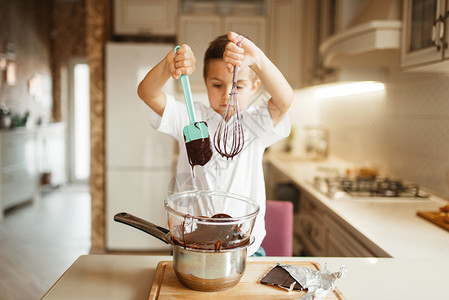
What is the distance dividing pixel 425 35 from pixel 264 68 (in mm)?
995

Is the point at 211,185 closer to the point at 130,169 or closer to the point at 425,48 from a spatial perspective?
the point at 425,48

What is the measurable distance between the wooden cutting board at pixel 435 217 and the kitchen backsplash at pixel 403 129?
344 mm

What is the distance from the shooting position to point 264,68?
2.88 feet

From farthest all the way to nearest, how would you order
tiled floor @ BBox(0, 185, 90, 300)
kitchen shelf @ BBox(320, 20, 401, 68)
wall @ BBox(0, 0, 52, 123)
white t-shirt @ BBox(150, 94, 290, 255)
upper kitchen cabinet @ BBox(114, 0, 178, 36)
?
1. wall @ BBox(0, 0, 52, 123)
2. upper kitchen cabinet @ BBox(114, 0, 178, 36)
3. tiled floor @ BBox(0, 185, 90, 300)
4. kitchen shelf @ BBox(320, 20, 401, 68)
5. white t-shirt @ BBox(150, 94, 290, 255)

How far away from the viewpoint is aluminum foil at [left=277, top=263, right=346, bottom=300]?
72 cm

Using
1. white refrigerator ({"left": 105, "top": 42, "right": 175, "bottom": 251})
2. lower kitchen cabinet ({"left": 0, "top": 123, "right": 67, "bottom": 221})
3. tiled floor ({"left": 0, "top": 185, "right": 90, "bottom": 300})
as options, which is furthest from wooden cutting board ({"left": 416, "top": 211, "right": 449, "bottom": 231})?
lower kitchen cabinet ({"left": 0, "top": 123, "right": 67, "bottom": 221})

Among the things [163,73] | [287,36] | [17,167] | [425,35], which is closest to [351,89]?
[287,36]

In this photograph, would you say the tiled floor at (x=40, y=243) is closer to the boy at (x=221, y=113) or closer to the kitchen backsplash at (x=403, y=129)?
the boy at (x=221, y=113)

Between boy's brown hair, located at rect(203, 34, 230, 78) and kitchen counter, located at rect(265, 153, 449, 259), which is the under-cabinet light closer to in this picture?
kitchen counter, located at rect(265, 153, 449, 259)

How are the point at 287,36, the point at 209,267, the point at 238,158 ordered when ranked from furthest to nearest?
1. the point at 287,36
2. the point at 238,158
3. the point at 209,267

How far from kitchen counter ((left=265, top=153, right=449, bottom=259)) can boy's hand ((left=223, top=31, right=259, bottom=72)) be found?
0.69 m

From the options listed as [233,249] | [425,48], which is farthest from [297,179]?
[233,249]

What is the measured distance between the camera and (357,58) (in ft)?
7.16

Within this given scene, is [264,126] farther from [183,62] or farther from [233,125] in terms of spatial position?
[183,62]
